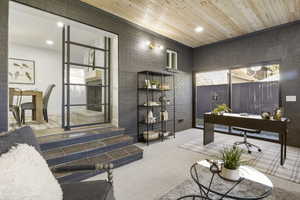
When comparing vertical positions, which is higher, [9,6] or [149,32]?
[149,32]

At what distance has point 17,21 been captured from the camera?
3.24 m

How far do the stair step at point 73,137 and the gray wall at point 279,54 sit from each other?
3891 mm

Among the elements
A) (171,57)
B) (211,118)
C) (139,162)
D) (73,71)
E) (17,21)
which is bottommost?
(139,162)

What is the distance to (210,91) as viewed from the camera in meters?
4.87

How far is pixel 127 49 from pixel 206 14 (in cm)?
189

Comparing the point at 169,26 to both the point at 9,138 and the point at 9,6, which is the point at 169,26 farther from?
the point at 9,138

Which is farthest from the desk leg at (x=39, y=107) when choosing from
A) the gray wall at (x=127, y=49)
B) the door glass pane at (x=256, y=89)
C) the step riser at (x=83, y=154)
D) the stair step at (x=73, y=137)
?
the door glass pane at (x=256, y=89)

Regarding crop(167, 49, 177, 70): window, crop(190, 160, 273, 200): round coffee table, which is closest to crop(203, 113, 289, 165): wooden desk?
crop(190, 160, 273, 200): round coffee table

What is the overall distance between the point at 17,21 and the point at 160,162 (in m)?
4.41

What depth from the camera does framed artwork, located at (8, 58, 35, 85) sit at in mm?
4539

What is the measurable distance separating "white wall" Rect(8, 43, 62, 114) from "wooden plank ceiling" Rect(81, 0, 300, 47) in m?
3.72

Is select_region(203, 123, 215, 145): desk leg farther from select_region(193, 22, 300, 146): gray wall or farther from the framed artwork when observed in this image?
the framed artwork

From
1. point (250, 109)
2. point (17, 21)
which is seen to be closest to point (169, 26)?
point (250, 109)

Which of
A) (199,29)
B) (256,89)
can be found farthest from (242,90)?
(199,29)
